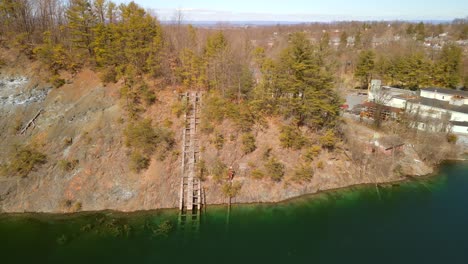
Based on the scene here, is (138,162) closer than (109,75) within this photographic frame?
Yes

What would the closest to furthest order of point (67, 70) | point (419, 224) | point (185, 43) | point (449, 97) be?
1. point (419, 224)
2. point (67, 70)
3. point (185, 43)
4. point (449, 97)

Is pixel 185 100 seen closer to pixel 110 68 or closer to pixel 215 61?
pixel 215 61

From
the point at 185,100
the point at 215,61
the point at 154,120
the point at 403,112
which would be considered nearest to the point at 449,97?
the point at 403,112

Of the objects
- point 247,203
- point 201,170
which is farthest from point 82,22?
point 247,203

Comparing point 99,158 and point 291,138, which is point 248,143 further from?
point 99,158

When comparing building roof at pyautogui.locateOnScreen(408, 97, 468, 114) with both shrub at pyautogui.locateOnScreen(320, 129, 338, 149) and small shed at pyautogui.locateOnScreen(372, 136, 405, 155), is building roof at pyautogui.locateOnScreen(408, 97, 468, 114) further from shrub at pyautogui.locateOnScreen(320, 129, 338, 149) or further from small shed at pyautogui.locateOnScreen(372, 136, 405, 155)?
shrub at pyautogui.locateOnScreen(320, 129, 338, 149)

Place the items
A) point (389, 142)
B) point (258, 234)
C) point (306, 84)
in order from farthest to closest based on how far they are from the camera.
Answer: point (389, 142), point (306, 84), point (258, 234)
